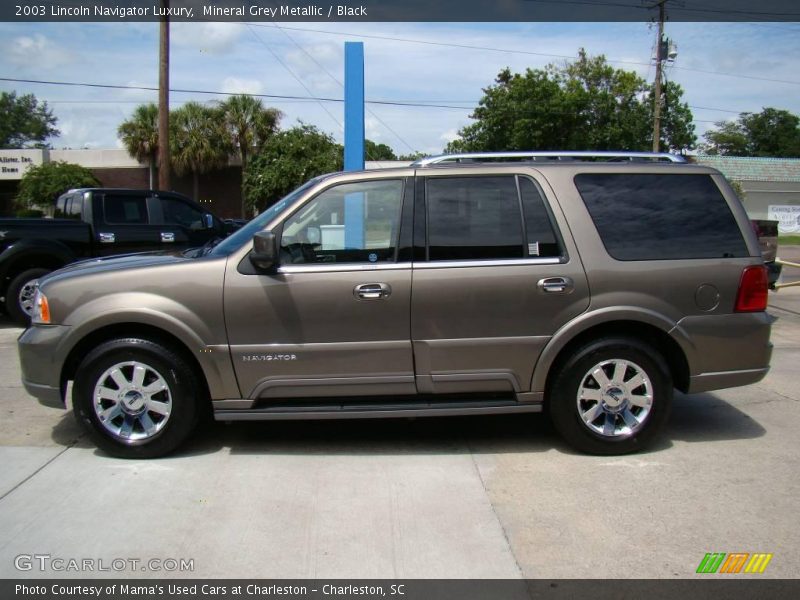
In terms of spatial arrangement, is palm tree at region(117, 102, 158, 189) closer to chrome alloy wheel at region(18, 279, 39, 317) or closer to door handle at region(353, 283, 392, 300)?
chrome alloy wheel at region(18, 279, 39, 317)

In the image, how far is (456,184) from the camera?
15.4 ft

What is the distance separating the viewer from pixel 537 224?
15.2ft

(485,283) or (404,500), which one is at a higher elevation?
(485,283)

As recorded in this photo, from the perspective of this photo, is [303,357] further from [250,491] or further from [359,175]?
[359,175]

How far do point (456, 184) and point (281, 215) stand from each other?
1208mm

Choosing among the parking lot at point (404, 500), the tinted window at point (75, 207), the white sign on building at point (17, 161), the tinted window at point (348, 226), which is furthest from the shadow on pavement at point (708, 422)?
the white sign on building at point (17, 161)

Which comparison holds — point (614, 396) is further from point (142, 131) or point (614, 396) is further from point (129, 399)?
point (142, 131)

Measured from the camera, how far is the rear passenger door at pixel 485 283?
4488mm

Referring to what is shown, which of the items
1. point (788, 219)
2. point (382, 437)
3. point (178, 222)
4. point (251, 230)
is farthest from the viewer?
point (788, 219)

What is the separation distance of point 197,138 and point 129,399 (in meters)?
28.1

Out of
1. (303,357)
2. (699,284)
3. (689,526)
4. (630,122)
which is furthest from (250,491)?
(630,122)

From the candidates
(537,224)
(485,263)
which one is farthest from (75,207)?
(537,224)

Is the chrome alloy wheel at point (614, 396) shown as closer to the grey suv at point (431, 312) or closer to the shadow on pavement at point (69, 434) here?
the grey suv at point (431, 312)

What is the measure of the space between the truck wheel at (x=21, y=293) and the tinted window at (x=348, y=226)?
6463mm
